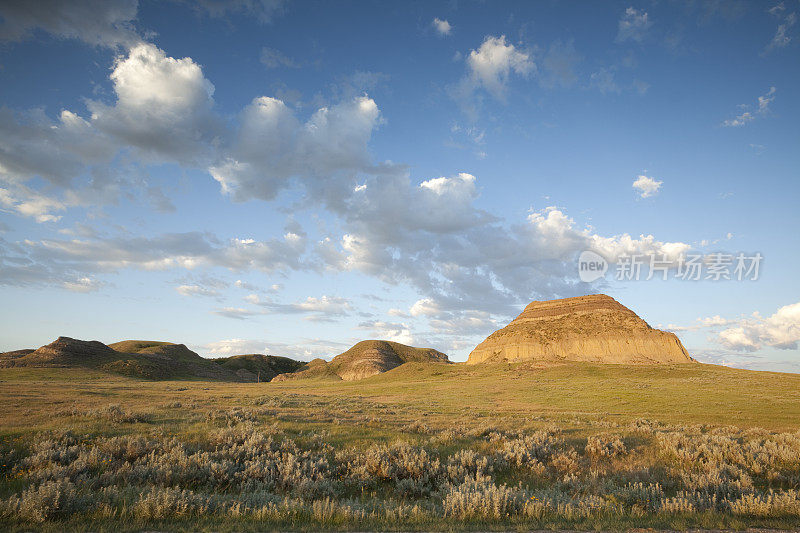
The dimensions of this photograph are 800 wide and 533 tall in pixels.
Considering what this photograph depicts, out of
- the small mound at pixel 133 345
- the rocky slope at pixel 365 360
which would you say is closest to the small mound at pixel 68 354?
the small mound at pixel 133 345

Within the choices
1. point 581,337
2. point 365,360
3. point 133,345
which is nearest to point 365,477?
point 581,337

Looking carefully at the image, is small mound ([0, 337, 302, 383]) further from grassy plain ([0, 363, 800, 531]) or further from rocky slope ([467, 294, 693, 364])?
rocky slope ([467, 294, 693, 364])

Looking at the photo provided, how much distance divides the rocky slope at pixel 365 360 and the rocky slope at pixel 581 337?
32193mm

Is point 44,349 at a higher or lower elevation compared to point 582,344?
lower

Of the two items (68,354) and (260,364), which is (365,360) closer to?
(260,364)

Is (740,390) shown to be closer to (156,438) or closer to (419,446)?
(419,446)

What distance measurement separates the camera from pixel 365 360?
124438 mm

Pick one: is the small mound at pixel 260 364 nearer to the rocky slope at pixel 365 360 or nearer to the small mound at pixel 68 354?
the rocky slope at pixel 365 360

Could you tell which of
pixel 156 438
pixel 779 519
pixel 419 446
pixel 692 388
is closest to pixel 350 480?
pixel 419 446

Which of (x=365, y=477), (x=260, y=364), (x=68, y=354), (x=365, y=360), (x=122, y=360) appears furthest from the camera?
(x=260, y=364)

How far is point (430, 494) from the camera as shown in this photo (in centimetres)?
844

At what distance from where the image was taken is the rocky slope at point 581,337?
261 feet

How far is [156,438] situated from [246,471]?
458 centimetres

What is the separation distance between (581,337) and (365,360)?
223 ft
